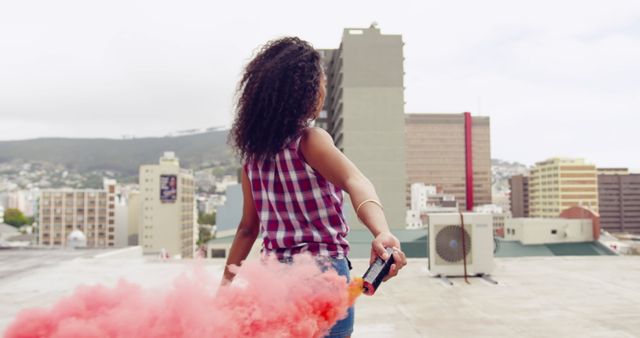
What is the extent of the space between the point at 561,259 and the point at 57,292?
26.3ft

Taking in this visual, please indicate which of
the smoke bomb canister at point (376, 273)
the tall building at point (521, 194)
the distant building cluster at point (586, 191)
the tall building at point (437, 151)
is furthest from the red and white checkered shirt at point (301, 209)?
the tall building at point (437, 151)

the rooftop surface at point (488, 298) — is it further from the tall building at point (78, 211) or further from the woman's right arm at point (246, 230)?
the tall building at point (78, 211)

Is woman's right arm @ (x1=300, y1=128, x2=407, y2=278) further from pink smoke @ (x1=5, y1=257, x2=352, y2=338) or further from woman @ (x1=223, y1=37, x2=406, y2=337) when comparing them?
pink smoke @ (x1=5, y1=257, x2=352, y2=338)

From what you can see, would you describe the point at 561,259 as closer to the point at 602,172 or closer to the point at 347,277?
the point at 347,277

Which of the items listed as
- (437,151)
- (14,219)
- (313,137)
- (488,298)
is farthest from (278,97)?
(437,151)

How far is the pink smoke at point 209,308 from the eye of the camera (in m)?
1.10

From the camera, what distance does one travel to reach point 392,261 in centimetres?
121

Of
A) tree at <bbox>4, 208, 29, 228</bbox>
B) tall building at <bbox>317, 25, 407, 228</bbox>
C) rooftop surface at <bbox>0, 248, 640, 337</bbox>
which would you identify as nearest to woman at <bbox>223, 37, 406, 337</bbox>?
rooftop surface at <bbox>0, 248, 640, 337</bbox>

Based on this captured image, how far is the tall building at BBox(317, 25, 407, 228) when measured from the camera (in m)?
62.4

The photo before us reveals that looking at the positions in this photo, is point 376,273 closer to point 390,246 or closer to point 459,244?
point 390,246

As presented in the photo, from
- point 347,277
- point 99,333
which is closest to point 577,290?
point 347,277

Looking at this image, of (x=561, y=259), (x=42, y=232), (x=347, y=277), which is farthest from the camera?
(x=42, y=232)

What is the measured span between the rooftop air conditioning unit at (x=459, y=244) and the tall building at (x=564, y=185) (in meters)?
150

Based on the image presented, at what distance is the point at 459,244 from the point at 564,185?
15538cm
